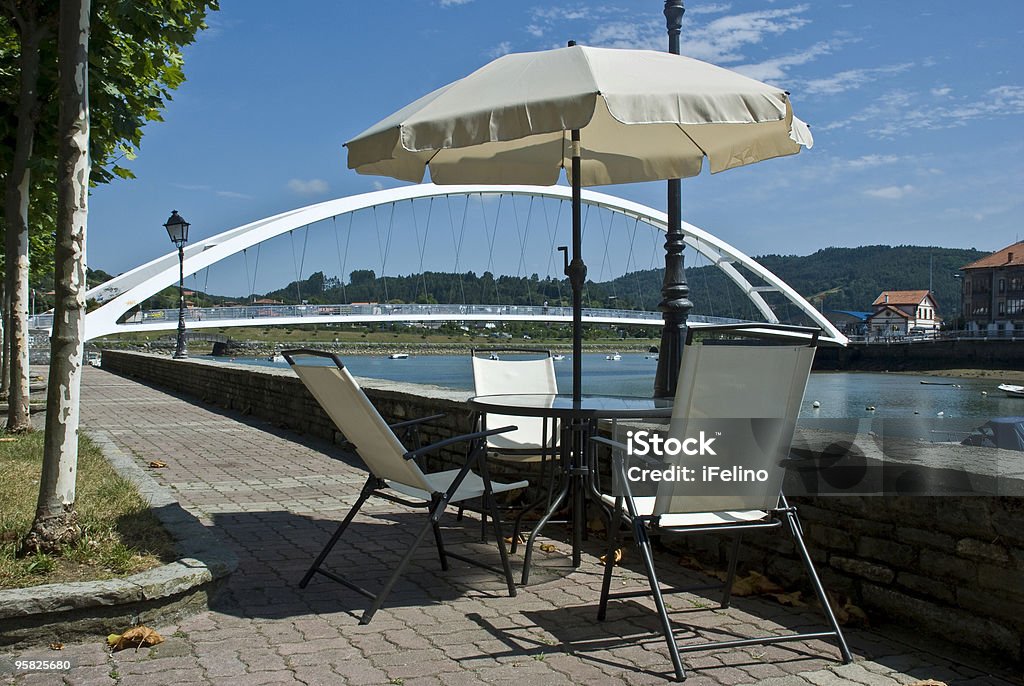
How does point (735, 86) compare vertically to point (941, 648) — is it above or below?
above

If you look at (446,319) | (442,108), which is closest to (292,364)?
(442,108)

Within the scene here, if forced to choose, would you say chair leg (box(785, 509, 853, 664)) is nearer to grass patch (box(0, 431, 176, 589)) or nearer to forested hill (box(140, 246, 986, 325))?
grass patch (box(0, 431, 176, 589))

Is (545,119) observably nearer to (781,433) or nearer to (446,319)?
(781,433)

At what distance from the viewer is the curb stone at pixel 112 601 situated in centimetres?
243

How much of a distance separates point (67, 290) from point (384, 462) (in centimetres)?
127

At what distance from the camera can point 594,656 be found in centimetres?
245

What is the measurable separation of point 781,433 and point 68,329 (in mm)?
2430

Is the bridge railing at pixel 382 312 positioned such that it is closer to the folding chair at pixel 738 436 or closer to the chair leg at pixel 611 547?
the chair leg at pixel 611 547

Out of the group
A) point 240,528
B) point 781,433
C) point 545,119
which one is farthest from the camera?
point 240,528

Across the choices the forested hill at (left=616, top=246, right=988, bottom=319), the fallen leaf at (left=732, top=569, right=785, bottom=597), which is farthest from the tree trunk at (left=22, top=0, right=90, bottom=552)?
the forested hill at (left=616, top=246, right=988, bottom=319)

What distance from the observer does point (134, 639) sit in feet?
8.14

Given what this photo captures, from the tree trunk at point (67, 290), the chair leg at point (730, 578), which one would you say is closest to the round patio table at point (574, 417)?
the chair leg at point (730, 578)

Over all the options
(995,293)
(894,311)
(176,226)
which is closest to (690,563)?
(176,226)

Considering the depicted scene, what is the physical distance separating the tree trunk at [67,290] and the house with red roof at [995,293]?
46077 mm
